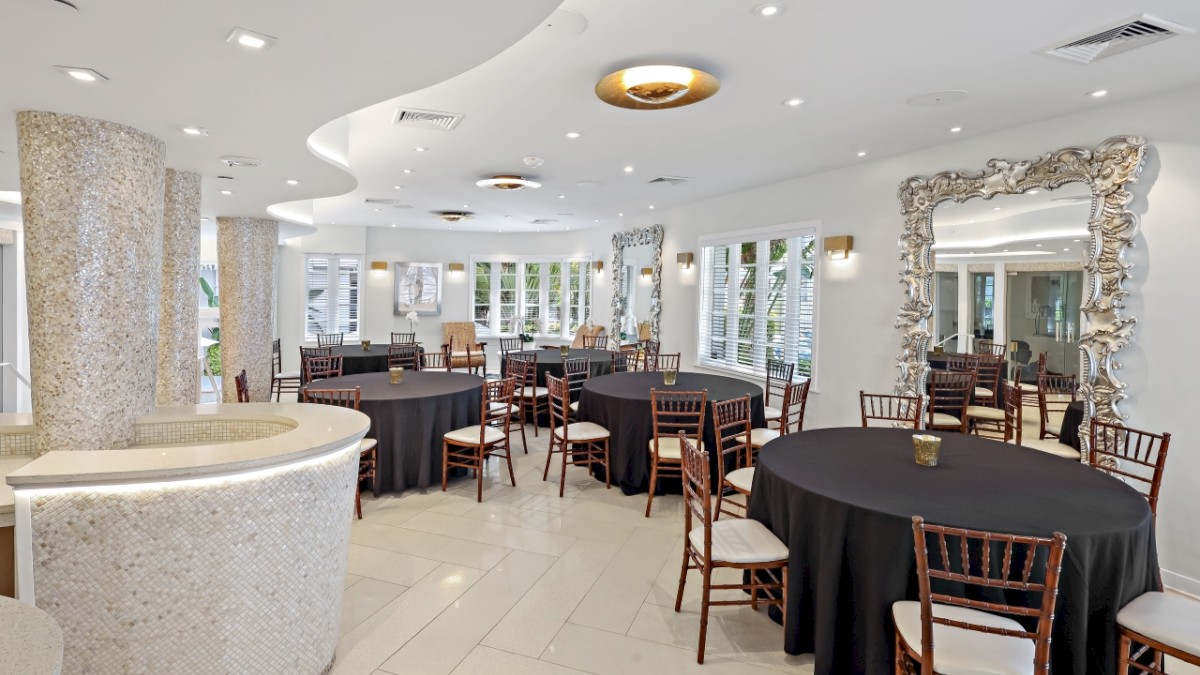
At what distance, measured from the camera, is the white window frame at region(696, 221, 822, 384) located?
669 centimetres

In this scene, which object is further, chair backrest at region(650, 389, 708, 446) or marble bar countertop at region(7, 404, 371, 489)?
chair backrest at region(650, 389, 708, 446)

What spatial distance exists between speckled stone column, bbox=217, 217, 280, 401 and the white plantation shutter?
564 cm

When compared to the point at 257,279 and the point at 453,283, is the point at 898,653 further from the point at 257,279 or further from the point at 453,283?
the point at 453,283

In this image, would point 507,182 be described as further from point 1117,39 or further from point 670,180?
point 1117,39

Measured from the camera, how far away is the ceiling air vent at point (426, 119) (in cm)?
439

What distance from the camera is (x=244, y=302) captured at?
22.7 ft

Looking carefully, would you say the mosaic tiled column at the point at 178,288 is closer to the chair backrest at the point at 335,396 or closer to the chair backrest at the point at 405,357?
the chair backrest at the point at 335,396

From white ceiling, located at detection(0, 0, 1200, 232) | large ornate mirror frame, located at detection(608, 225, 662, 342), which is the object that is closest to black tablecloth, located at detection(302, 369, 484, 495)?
white ceiling, located at detection(0, 0, 1200, 232)

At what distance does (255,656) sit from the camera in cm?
229

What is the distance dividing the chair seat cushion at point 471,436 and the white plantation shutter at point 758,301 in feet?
12.3

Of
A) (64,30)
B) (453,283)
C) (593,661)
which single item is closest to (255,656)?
(593,661)

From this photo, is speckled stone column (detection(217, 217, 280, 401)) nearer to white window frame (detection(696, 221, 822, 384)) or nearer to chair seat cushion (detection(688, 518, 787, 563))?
white window frame (detection(696, 221, 822, 384))

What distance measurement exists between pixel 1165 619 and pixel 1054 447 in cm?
253

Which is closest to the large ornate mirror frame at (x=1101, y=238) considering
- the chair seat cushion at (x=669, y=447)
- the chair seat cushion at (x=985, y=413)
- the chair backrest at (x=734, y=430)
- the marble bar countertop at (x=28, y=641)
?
the chair seat cushion at (x=985, y=413)
